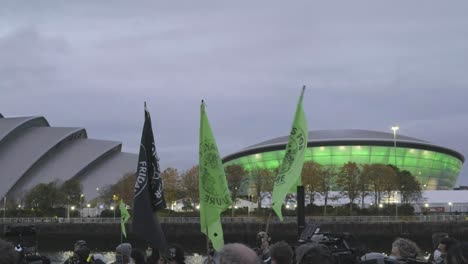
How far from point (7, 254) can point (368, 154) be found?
83124 millimetres

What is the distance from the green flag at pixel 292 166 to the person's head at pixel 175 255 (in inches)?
93.7

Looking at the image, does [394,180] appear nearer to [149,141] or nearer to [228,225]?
[228,225]

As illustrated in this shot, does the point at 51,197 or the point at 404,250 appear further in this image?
the point at 51,197

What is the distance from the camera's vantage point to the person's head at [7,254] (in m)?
3.00

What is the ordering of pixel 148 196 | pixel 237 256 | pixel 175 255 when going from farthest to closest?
pixel 148 196
pixel 175 255
pixel 237 256

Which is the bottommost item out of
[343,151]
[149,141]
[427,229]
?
[427,229]

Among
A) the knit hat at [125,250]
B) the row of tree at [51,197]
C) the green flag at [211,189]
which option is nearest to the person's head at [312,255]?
the knit hat at [125,250]

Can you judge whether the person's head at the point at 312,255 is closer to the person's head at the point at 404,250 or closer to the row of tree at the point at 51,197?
the person's head at the point at 404,250

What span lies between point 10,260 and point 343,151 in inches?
3254

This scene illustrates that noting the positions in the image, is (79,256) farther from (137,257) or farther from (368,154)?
(368,154)

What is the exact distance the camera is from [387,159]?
84.8 meters

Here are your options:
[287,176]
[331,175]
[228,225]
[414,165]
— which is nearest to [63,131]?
[331,175]

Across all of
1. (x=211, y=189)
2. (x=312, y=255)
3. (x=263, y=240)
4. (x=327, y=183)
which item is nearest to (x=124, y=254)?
(x=211, y=189)

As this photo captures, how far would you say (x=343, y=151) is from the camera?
8412 cm
